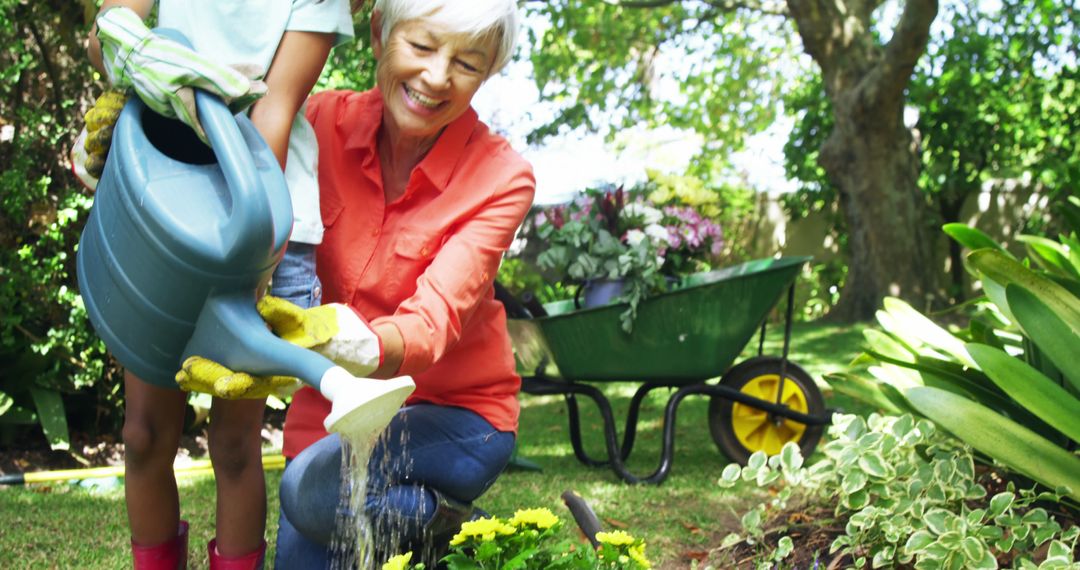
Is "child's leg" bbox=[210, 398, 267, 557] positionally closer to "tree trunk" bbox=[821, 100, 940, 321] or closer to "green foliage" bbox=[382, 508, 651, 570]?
"green foliage" bbox=[382, 508, 651, 570]

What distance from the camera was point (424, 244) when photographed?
1855 millimetres

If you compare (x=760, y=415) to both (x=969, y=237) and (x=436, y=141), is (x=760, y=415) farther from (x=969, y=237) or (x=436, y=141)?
(x=436, y=141)

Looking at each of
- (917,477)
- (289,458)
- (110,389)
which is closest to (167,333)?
(289,458)

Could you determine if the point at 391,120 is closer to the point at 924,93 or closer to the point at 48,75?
the point at 48,75

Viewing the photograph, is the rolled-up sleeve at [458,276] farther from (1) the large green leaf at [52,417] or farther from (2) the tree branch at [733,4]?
(2) the tree branch at [733,4]

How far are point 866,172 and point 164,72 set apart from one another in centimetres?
723

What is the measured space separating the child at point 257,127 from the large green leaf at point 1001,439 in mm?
1184

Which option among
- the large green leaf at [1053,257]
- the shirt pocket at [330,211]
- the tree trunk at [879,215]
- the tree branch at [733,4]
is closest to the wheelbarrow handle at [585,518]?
the shirt pocket at [330,211]

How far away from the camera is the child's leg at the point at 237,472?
1877mm

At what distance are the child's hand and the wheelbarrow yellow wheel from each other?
264 centimetres

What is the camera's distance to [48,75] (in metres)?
3.82

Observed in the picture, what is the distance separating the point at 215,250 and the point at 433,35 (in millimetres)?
620

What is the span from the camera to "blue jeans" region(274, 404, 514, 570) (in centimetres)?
189

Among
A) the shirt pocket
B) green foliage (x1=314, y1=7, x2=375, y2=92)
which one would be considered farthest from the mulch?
the shirt pocket
